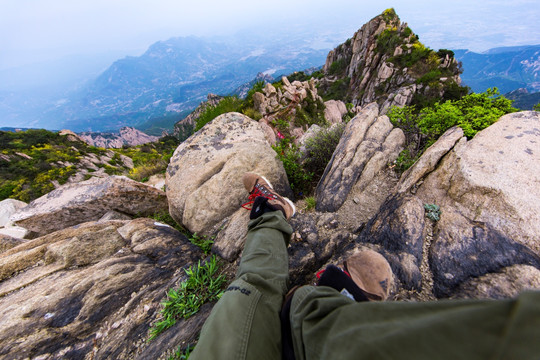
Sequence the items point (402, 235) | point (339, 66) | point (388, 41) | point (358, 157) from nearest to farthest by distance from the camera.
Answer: point (402, 235) < point (358, 157) < point (388, 41) < point (339, 66)

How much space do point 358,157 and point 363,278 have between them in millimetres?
3767

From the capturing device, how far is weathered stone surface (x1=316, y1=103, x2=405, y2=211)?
223 inches

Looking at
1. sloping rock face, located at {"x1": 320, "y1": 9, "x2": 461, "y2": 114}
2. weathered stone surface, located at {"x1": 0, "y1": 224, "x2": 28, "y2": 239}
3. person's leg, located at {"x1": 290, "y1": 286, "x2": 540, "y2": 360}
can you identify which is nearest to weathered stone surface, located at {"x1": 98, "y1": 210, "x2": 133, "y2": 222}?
weathered stone surface, located at {"x1": 0, "y1": 224, "x2": 28, "y2": 239}

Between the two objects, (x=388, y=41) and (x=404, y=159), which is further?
(x=388, y=41)

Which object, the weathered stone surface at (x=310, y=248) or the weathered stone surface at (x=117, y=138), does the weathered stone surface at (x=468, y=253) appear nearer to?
the weathered stone surface at (x=310, y=248)

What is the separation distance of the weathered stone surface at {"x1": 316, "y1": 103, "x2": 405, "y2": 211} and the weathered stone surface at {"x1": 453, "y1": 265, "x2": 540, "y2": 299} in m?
2.92

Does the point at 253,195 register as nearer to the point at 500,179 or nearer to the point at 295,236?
the point at 295,236

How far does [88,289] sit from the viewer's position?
3887 millimetres

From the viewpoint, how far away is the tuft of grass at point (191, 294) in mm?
3653

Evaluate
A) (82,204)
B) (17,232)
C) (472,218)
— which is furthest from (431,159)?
(17,232)

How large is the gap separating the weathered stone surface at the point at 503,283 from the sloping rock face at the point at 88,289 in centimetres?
433

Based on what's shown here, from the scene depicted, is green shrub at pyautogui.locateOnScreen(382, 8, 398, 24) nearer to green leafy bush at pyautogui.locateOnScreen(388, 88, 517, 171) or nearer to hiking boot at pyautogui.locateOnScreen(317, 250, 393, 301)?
green leafy bush at pyautogui.locateOnScreen(388, 88, 517, 171)

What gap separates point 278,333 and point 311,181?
5.05 m

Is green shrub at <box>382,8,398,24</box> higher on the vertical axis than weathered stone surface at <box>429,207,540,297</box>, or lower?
higher
